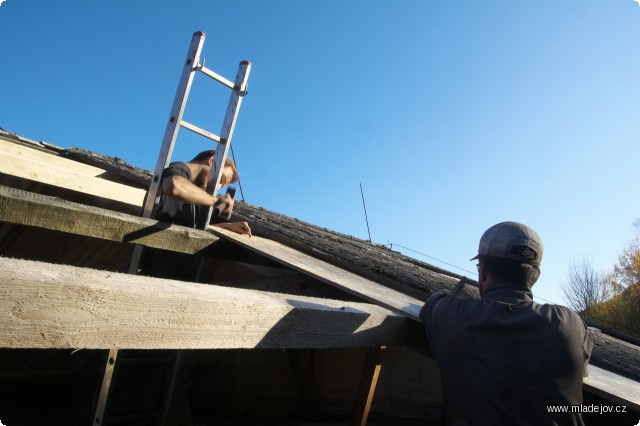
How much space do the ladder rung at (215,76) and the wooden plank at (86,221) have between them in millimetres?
1246

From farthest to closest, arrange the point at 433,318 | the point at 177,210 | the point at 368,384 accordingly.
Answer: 1. the point at 177,210
2. the point at 368,384
3. the point at 433,318

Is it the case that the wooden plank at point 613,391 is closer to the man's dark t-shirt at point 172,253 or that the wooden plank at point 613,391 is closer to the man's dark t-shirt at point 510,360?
the man's dark t-shirt at point 510,360

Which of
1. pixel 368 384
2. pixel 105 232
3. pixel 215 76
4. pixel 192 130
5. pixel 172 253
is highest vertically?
pixel 215 76

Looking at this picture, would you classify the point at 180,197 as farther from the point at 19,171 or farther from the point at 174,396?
the point at 174,396

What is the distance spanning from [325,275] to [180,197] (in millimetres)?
1111

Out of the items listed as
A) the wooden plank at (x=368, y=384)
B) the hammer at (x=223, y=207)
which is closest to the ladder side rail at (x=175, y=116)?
the hammer at (x=223, y=207)

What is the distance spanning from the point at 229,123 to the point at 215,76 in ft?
1.25

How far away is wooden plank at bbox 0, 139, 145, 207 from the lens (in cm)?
344

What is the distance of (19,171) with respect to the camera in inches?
135

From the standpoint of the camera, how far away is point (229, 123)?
11.4ft

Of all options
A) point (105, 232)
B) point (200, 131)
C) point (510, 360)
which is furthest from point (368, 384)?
point (200, 131)

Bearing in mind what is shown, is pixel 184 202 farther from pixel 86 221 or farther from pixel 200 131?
pixel 86 221

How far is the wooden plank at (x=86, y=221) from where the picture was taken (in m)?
2.09

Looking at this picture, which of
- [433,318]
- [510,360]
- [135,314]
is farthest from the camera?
[433,318]
